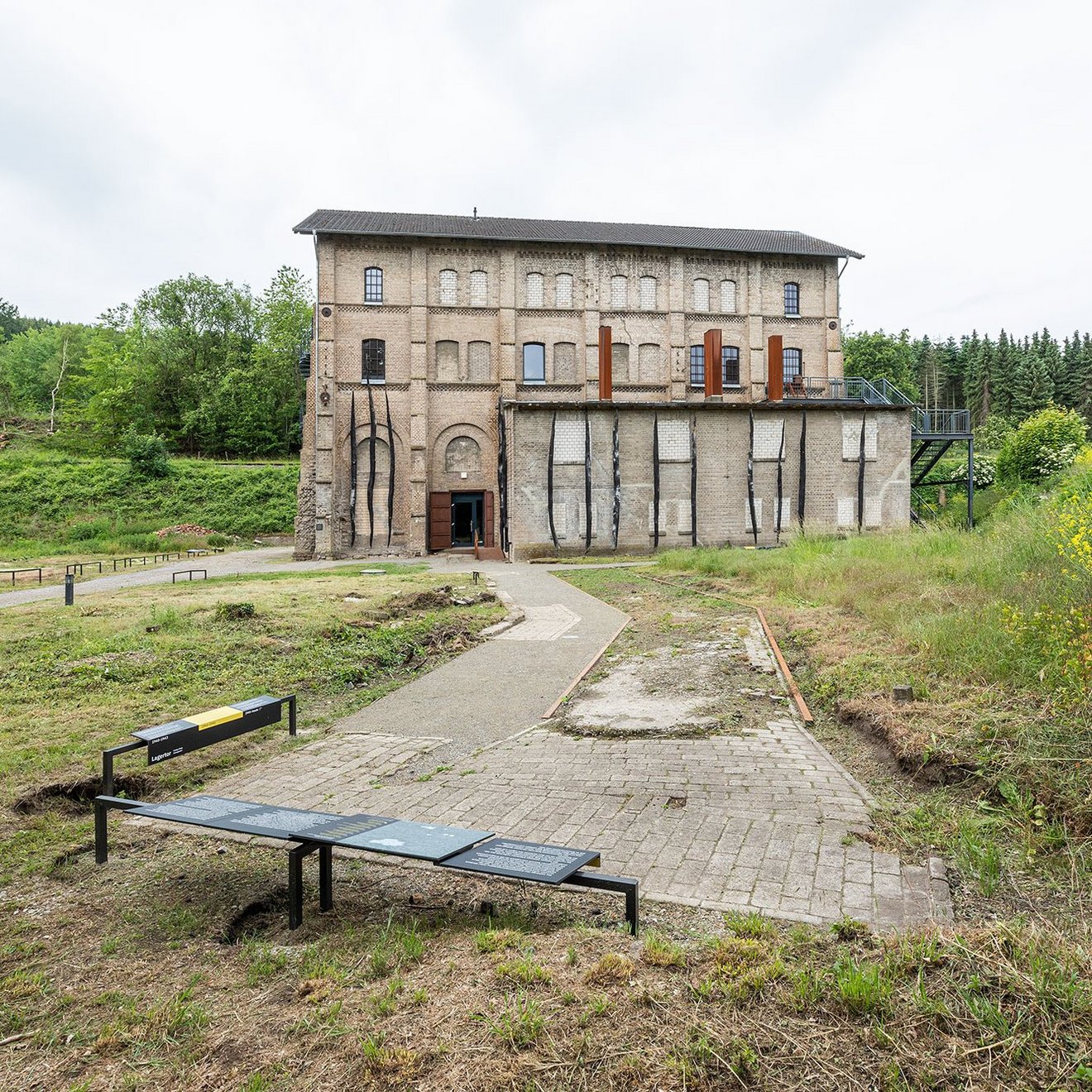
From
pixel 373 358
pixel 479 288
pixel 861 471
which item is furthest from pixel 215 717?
pixel 479 288

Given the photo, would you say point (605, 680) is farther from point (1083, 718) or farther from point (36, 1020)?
point (36, 1020)

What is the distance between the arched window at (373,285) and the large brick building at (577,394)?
75mm

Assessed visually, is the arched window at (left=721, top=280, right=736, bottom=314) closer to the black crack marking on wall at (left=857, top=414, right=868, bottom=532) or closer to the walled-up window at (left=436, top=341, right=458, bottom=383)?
the black crack marking on wall at (left=857, top=414, right=868, bottom=532)

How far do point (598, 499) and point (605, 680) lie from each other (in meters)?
20.2

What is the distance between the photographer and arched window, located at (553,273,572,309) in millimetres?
34188

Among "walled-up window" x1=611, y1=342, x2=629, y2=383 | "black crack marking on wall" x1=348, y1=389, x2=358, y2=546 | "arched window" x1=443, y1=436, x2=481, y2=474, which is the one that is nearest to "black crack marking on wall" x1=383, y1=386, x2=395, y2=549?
"black crack marking on wall" x1=348, y1=389, x2=358, y2=546

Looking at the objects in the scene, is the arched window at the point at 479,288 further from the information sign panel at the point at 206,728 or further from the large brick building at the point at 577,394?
the information sign panel at the point at 206,728

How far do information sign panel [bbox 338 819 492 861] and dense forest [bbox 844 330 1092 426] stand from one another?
64695 mm

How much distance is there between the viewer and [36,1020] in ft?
9.09

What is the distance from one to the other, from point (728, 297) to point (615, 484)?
13489 millimetres

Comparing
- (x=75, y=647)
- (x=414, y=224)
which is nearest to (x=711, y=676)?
(x=75, y=647)

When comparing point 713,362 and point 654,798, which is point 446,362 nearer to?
point 713,362

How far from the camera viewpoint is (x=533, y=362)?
34.0m

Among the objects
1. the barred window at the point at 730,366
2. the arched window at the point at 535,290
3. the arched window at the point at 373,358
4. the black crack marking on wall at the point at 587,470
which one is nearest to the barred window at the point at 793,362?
the barred window at the point at 730,366
